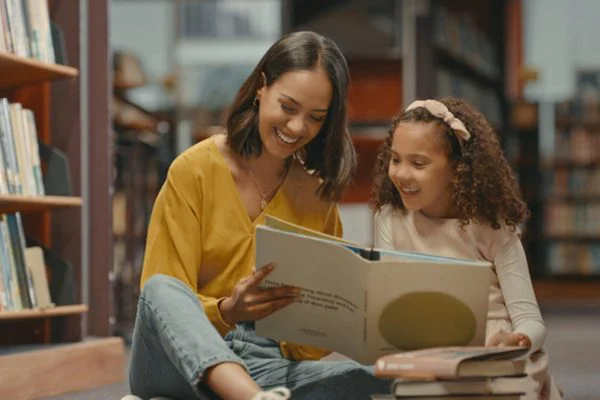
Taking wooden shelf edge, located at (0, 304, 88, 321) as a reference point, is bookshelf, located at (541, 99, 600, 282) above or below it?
below

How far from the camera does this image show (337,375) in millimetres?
1917

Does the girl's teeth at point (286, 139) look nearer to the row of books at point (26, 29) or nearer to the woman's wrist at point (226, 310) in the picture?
the woman's wrist at point (226, 310)

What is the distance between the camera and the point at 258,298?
176 cm

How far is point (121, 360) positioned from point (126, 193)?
1866 millimetres

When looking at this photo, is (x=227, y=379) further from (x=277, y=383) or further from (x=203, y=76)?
(x=203, y=76)

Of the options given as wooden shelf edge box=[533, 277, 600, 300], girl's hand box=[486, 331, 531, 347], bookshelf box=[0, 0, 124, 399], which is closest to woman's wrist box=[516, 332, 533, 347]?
girl's hand box=[486, 331, 531, 347]

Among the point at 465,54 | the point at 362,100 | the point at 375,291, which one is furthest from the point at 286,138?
the point at 465,54

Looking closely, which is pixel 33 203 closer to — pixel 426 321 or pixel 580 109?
pixel 426 321

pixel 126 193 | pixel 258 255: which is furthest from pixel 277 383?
pixel 126 193

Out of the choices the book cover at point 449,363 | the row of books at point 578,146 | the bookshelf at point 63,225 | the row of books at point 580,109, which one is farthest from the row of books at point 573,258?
the book cover at point 449,363

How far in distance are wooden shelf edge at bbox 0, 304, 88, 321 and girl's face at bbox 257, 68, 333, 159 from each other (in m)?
1.04

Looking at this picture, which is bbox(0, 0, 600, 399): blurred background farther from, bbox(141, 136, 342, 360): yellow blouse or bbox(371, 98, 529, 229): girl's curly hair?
bbox(371, 98, 529, 229): girl's curly hair

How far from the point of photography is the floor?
9.01 ft

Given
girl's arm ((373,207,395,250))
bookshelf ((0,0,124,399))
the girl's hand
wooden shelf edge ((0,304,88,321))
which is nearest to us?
the girl's hand
